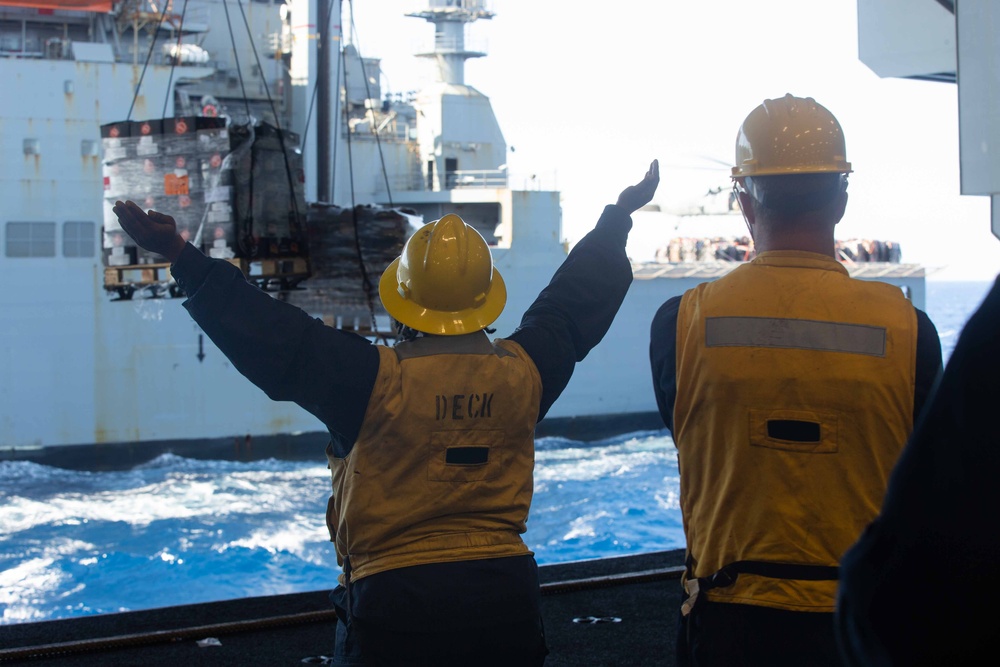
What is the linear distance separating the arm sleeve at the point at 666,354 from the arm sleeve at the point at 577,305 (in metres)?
0.33

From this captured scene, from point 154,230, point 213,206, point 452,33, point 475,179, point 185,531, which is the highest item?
point 452,33

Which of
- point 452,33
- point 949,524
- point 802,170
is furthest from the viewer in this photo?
point 452,33

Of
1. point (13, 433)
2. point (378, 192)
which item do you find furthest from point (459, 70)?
point (13, 433)

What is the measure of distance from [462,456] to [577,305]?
0.56 metres

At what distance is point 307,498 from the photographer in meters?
15.7

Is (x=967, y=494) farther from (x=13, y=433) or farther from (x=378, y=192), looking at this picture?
(x=378, y=192)

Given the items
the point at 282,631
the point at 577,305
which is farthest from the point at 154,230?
the point at 282,631

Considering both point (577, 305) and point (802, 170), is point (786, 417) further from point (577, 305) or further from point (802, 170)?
point (577, 305)

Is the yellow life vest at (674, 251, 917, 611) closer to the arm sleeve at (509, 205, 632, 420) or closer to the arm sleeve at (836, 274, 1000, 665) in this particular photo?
the arm sleeve at (509, 205, 632, 420)

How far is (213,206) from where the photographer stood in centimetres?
545

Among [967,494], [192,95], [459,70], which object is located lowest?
[967,494]

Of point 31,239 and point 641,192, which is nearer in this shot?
point 641,192

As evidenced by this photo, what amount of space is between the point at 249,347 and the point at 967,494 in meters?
1.45

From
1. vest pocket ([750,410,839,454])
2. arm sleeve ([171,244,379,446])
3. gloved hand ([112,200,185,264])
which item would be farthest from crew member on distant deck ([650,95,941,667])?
gloved hand ([112,200,185,264])
